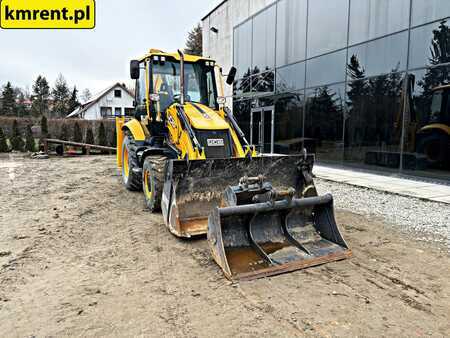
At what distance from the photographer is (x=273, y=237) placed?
3932mm

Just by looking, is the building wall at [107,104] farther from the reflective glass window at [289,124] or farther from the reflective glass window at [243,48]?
the reflective glass window at [289,124]

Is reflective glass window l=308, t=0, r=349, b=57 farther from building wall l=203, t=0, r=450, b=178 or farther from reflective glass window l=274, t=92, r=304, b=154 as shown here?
reflective glass window l=274, t=92, r=304, b=154

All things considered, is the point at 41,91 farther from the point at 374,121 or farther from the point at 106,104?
the point at 374,121

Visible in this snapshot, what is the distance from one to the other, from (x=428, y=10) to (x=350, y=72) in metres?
2.65

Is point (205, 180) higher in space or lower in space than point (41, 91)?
lower

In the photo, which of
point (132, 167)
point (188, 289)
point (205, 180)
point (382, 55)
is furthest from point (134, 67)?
point (382, 55)

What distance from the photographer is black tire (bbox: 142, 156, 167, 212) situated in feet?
17.1

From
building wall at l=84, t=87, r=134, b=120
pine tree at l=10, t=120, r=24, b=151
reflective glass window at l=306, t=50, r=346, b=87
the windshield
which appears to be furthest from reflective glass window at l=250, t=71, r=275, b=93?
building wall at l=84, t=87, r=134, b=120

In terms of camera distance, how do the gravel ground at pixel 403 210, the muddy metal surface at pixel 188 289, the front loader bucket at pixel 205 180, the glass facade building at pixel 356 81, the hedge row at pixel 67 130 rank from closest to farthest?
1. the muddy metal surface at pixel 188 289
2. the front loader bucket at pixel 205 180
3. the gravel ground at pixel 403 210
4. the glass facade building at pixel 356 81
5. the hedge row at pixel 67 130

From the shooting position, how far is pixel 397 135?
31.2ft

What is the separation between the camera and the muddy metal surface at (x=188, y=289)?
8.34ft

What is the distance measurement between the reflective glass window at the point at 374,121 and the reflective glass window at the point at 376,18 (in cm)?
131

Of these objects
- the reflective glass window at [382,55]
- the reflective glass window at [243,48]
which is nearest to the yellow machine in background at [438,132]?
the reflective glass window at [382,55]

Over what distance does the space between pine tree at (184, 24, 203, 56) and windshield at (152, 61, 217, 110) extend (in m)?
35.3
